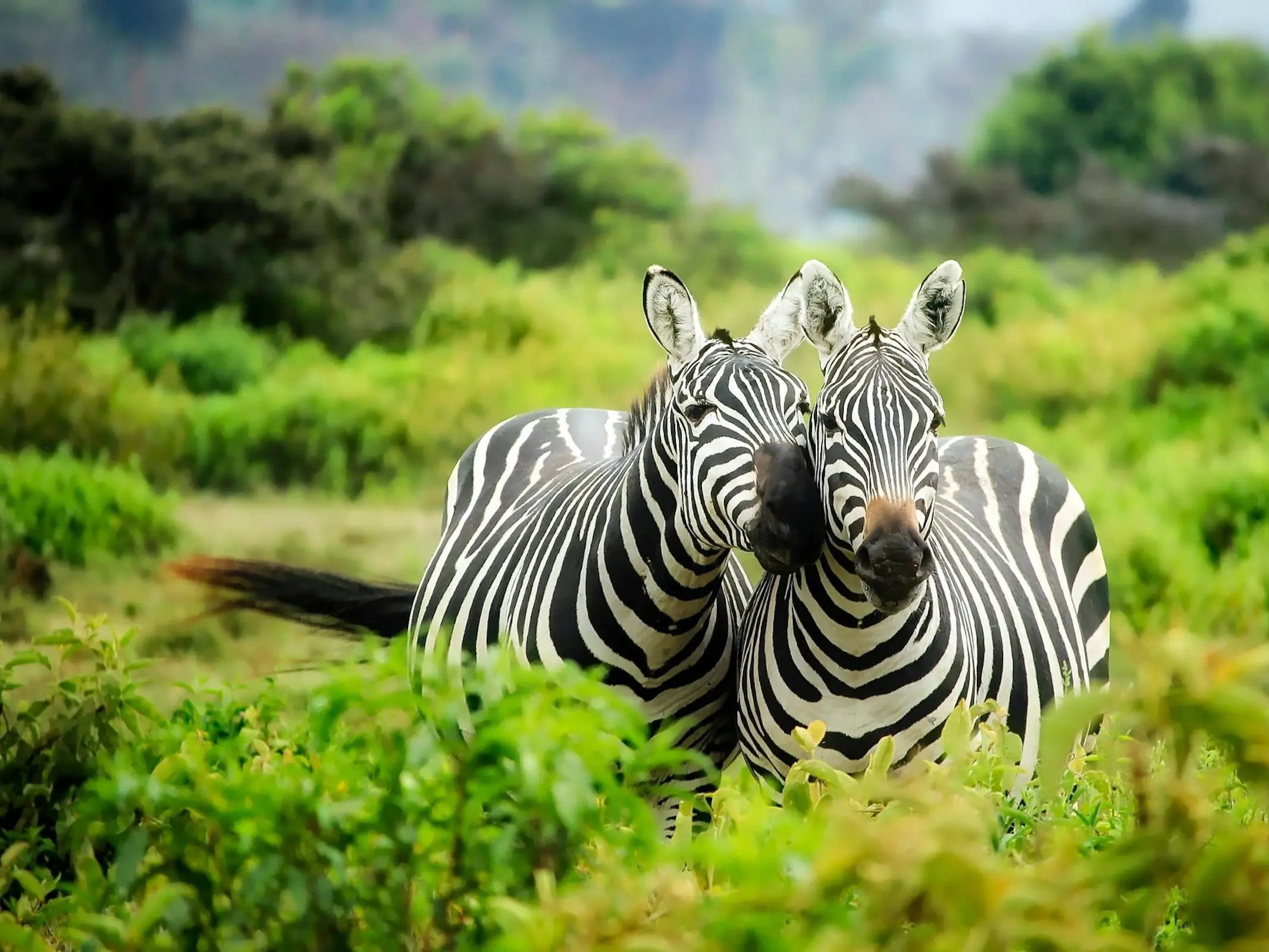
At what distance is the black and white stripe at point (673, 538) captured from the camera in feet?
9.76

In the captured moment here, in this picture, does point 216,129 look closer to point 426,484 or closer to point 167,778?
point 426,484

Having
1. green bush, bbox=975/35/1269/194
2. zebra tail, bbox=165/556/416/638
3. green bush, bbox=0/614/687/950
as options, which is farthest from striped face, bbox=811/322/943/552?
green bush, bbox=975/35/1269/194

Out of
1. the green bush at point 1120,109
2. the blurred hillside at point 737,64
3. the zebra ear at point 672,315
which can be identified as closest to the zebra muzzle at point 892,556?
the zebra ear at point 672,315

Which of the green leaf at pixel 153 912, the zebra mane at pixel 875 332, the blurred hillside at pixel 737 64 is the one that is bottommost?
the green leaf at pixel 153 912

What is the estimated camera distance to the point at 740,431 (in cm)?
302

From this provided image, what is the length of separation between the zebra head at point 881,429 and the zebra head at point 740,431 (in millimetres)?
76

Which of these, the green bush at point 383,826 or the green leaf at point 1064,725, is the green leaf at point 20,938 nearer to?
the green bush at point 383,826

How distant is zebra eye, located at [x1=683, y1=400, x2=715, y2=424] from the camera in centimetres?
310

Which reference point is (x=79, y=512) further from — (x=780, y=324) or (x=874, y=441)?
(x=874, y=441)

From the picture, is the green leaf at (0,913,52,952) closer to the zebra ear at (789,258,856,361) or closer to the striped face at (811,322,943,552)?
the striped face at (811,322,943,552)

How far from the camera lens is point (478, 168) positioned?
65.0 ft

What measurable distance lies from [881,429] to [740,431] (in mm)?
308

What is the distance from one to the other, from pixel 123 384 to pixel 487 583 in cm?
748

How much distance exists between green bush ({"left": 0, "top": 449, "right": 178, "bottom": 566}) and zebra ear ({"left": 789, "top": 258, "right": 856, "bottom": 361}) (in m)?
5.42
